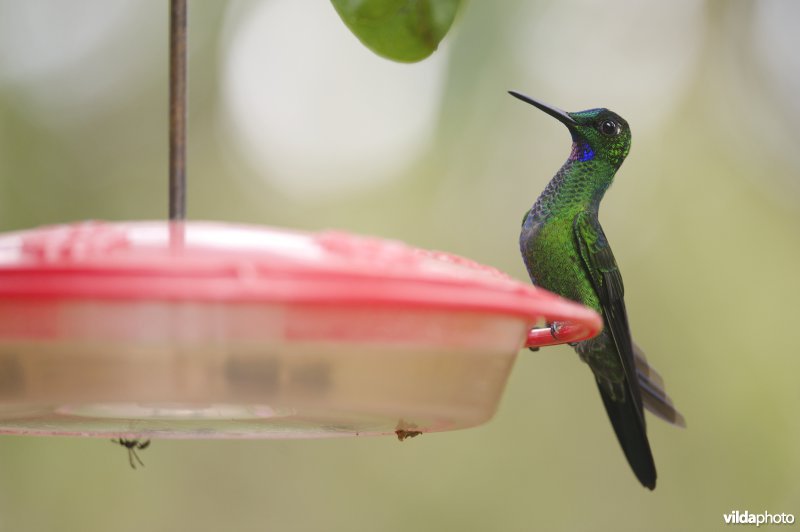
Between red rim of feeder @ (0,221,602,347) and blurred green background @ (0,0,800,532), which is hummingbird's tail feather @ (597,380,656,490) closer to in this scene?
red rim of feeder @ (0,221,602,347)

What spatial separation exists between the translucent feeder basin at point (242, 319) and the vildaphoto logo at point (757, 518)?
4446mm

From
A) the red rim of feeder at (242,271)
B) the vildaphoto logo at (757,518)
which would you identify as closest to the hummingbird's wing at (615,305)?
the red rim of feeder at (242,271)

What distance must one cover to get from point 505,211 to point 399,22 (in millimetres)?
4179

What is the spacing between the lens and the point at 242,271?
86cm

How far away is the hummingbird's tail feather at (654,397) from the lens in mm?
2025

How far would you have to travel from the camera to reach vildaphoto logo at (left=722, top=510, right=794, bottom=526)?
5051 millimetres

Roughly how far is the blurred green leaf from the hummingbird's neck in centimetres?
57

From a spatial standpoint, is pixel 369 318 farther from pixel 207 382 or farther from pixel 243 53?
pixel 243 53

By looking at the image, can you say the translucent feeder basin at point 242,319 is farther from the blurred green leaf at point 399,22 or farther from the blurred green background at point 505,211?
the blurred green background at point 505,211

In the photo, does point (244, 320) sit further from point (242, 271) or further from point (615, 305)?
point (615, 305)

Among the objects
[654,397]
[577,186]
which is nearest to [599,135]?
[577,186]

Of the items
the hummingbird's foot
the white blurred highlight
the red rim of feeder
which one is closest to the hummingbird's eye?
the hummingbird's foot

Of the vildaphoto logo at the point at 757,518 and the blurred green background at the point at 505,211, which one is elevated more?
the blurred green background at the point at 505,211

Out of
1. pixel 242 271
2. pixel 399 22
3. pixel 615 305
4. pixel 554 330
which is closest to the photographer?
pixel 242 271
